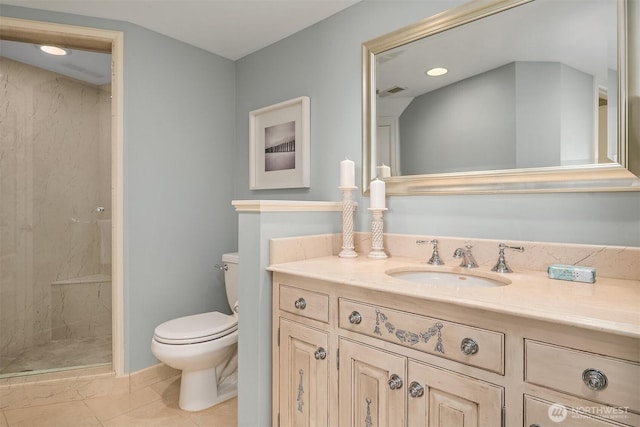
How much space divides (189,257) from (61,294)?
4.04ft

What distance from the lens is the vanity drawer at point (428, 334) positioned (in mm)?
920

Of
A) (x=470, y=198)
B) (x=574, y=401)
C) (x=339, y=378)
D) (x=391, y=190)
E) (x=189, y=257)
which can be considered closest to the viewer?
(x=574, y=401)

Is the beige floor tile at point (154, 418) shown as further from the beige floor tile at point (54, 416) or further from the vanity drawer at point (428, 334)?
the vanity drawer at point (428, 334)

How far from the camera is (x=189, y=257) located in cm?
249

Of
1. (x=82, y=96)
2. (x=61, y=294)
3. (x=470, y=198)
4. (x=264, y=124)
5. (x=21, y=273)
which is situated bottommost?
(x=61, y=294)

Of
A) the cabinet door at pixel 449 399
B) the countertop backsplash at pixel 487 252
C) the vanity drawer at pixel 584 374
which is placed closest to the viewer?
the vanity drawer at pixel 584 374

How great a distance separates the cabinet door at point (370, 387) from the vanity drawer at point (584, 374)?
1.23 feet

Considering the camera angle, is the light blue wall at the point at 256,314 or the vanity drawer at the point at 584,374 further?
the light blue wall at the point at 256,314

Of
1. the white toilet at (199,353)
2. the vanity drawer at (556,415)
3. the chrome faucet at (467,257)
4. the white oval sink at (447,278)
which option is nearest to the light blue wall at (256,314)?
the white toilet at (199,353)

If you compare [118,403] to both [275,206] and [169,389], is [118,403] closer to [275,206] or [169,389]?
[169,389]

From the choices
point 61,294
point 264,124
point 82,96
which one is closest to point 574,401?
point 264,124

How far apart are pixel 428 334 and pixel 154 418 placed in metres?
1.67

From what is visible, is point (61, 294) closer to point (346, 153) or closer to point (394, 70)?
point (346, 153)

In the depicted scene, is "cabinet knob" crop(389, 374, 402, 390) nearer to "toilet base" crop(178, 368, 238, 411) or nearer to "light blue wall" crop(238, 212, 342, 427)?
"light blue wall" crop(238, 212, 342, 427)
